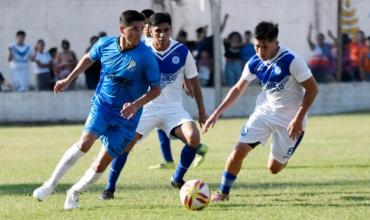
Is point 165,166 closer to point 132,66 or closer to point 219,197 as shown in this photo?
point 219,197

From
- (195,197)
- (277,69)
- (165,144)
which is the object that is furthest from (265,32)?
(165,144)

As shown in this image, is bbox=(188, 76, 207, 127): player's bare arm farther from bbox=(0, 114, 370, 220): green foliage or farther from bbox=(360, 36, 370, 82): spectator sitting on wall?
bbox=(360, 36, 370, 82): spectator sitting on wall

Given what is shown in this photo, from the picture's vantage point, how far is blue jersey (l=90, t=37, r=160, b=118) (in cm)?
974

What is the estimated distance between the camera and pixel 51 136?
68.3ft

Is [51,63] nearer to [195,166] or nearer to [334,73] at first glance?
[334,73]

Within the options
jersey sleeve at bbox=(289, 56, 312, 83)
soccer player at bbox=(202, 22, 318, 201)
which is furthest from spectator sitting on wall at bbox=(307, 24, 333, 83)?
jersey sleeve at bbox=(289, 56, 312, 83)

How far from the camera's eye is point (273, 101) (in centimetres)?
1061

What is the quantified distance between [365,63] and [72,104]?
25.2 ft

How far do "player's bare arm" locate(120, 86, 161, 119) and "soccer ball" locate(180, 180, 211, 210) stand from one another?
0.89 m

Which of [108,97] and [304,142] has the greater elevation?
[108,97]

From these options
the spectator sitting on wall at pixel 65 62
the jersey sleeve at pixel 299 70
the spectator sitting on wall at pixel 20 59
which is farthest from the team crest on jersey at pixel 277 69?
the spectator sitting on wall at pixel 20 59

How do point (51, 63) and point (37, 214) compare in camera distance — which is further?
point (51, 63)

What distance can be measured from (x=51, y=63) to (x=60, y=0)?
2133 mm

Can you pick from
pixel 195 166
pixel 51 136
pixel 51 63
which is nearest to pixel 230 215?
pixel 195 166
